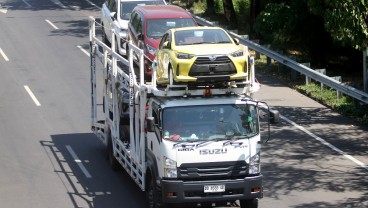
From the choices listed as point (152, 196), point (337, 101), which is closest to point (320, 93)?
point (337, 101)

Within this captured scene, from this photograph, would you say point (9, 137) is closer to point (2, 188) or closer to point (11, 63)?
point (2, 188)

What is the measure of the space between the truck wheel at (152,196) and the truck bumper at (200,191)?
0.42 meters

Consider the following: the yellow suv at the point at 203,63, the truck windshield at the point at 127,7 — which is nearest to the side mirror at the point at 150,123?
the yellow suv at the point at 203,63

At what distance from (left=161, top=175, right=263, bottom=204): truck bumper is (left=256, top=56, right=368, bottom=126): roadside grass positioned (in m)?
9.30

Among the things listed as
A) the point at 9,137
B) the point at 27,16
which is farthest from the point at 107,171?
the point at 27,16

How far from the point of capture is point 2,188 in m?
20.1

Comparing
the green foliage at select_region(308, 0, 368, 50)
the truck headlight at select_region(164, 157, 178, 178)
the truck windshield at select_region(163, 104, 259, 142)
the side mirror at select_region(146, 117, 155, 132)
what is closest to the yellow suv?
the truck windshield at select_region(163, 104, 259, 142)

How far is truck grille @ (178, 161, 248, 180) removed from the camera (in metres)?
16.7

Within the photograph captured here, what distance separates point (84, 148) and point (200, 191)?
7559mm

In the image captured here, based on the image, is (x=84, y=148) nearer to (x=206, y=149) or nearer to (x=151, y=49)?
(x=151, y=49)

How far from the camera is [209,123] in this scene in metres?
17.0

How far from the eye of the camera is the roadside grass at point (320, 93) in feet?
85.3

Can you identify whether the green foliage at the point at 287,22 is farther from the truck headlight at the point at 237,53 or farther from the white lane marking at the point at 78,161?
the truck headlight at the point at 237,53

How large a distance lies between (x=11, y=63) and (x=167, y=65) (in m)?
16.7
